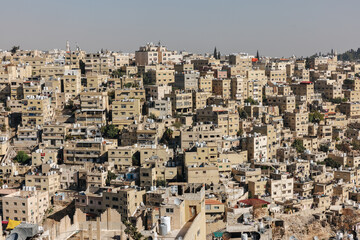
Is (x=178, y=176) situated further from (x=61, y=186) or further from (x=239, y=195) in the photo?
(x=61, y=186)

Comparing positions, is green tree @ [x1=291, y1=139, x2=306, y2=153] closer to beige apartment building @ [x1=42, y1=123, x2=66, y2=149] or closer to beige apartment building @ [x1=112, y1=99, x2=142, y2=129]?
beige apartment building @ [x1=112, y1=99, x2=142, y2=129]

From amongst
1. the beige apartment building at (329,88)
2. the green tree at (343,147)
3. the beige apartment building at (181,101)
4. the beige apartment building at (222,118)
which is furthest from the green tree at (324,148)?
the beige apartment building at (329,88)

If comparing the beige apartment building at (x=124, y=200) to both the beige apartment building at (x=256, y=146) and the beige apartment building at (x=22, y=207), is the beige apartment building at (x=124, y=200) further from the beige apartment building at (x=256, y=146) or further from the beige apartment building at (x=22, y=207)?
the beige apartment building at (x=256, y=146)

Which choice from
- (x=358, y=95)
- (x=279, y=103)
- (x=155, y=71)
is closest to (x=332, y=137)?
(x=279, y=103)

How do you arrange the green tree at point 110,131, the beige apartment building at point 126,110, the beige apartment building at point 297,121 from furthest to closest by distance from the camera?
the beige apartment building at point 297,121 → the beige apartment building at point 126,110 → the green tree at point 110,131

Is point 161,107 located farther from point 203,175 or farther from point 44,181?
point 203,175

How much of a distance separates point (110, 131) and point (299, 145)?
37.9 feet

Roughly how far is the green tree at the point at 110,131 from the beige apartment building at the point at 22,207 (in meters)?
7.35

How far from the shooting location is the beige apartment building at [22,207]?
24000 mm

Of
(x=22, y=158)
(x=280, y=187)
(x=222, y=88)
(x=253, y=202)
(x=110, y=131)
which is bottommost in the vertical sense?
(x=253, y=202)

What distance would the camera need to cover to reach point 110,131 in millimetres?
31328

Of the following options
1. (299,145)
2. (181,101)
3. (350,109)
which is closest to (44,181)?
(181,101)

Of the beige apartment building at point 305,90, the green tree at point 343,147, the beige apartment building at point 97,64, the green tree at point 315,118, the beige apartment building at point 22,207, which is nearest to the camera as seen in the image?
the beige apartment building at point 22,207

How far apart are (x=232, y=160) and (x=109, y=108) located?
1012 centimetres
